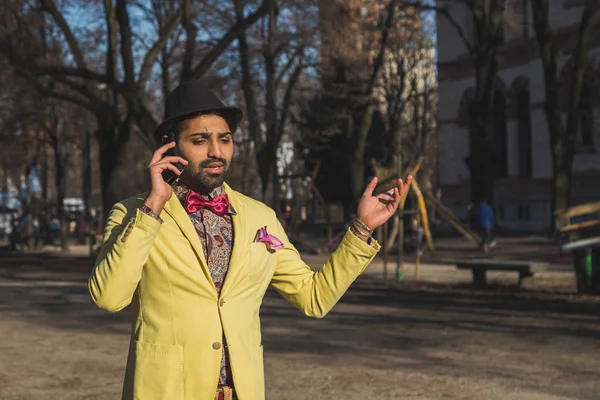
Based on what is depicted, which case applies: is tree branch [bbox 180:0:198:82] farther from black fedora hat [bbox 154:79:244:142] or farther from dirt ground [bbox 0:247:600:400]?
black fedora hat [bbox 154:79:244:142]

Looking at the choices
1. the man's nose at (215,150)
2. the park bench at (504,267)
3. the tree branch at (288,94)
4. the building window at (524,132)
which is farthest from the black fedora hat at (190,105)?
the building window at (524,132)

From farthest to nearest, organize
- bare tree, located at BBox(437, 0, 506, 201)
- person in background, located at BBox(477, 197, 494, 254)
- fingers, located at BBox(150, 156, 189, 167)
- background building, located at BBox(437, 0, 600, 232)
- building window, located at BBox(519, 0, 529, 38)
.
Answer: background building, located at BBox(437, 0, 600, 232)
building window, located at BBox(519, 0, 529, 38)
bare tree, located at BBox(437, 0, 506, 201)
person in background, located at BBox(477, 197, 494, 254)
fingers, located at BBox(150, 156, 189, 167)

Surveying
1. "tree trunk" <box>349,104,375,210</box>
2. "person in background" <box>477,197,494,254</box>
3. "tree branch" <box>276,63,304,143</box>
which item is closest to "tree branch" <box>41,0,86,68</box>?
"tree branch" <box>276,63,304,143</box>

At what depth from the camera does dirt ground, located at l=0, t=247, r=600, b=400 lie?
8914mm

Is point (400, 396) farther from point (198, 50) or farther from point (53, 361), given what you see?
point (198, 50)

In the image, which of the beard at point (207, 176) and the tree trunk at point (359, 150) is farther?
the tree trunk at point (359, 150)

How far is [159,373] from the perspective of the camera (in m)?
3.38

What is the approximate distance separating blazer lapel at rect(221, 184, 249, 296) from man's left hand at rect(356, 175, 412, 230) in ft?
1.30

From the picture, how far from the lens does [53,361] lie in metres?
10.4

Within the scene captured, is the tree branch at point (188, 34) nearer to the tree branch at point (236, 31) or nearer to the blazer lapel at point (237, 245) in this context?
the tree branch at point (236, 31)

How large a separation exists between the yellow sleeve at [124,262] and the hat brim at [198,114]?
370 mm

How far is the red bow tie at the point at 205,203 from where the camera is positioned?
348 centimetres

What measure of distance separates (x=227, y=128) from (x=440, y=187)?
4978cm

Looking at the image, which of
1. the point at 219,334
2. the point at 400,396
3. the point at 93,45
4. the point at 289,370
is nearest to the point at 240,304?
the point at 219,334
